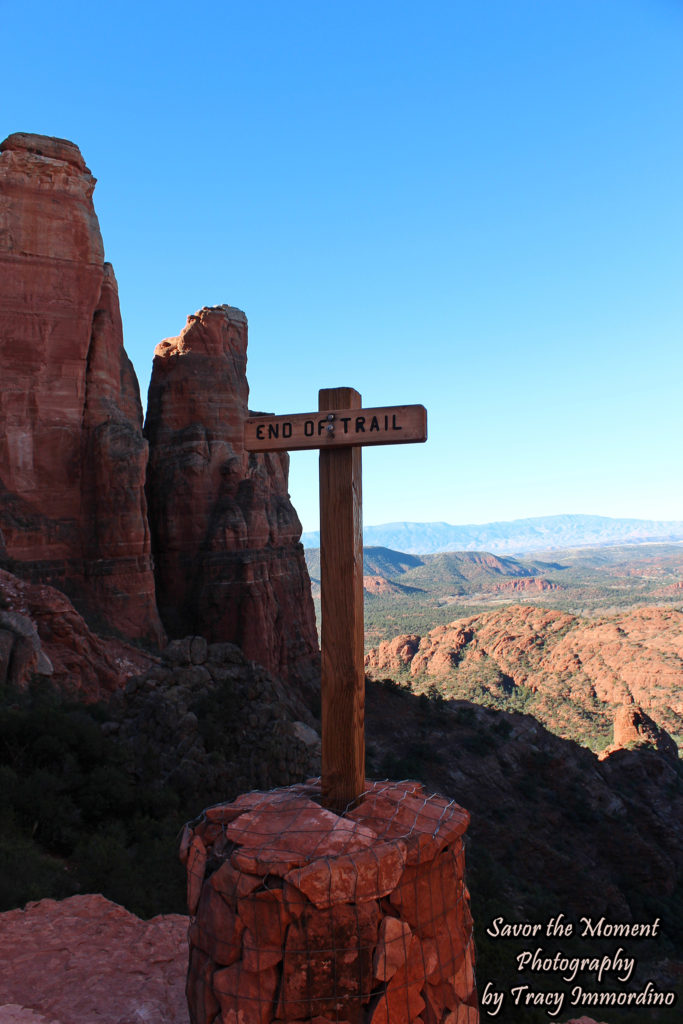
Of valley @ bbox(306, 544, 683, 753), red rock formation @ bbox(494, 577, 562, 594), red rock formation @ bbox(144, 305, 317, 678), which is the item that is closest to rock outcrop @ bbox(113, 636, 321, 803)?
red rock formation @ bbox(144, 305, 317, 678)

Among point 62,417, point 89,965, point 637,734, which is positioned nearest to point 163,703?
point 89,965

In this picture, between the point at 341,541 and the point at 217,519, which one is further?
the point at 217,519

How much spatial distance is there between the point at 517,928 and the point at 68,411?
23.6 meters

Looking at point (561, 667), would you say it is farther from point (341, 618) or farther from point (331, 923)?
point (331, 923)

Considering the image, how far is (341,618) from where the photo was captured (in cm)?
437

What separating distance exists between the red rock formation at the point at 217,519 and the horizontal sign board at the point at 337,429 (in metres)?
25.5

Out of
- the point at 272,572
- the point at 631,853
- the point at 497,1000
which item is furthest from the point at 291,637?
the point at 497,1000

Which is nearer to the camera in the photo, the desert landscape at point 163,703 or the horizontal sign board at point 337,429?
the horizontal sign board at point 337,429

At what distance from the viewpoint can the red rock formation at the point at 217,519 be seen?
29.8 metres

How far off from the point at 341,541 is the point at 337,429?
73 centimetres

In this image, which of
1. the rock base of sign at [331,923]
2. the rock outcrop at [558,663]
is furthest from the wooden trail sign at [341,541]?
the rock outcrop at [558,663]

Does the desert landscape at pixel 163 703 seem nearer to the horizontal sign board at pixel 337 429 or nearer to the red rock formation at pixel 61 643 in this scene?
the red rock formation at pixel 61 643

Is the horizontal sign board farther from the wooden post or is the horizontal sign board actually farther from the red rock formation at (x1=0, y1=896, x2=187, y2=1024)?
the red rock formation at (x1=0, y1=896, x2=187, y2=1024)

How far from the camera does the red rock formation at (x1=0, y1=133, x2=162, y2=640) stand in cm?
2491
